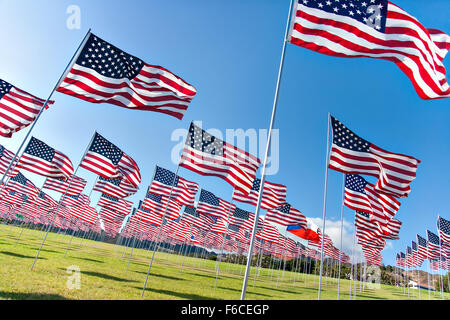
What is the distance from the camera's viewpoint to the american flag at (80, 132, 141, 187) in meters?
16.4

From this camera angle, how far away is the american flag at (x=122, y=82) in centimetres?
927

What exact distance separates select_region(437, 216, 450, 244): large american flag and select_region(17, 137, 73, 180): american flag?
39.4m

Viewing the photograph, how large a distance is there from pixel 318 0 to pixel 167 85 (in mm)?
6453

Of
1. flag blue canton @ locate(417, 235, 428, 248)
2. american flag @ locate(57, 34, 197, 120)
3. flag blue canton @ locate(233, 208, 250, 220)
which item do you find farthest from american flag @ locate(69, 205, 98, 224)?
flag blue canton @ locate(417, 235, 428, 248)

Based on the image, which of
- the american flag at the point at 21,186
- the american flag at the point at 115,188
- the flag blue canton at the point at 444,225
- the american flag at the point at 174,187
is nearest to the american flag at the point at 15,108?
the american flag at the point at 174,187

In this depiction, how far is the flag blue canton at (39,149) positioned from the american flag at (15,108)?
246 inches

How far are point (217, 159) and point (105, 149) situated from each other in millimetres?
8263

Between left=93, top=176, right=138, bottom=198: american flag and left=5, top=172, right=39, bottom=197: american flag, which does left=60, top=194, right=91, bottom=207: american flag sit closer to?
left=5, top=172, right=39, bottom=197: american flag

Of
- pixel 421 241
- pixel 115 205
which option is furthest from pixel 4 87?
pixel 421 241

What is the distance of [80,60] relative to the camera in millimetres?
9266

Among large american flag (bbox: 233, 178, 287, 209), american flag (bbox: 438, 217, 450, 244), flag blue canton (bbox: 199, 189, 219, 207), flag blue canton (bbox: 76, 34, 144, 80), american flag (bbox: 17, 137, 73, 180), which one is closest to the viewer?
flag blue canton (bbox: 76, 34, 144, 80)

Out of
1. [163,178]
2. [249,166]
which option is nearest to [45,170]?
[163,178]

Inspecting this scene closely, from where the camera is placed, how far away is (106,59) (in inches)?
384
